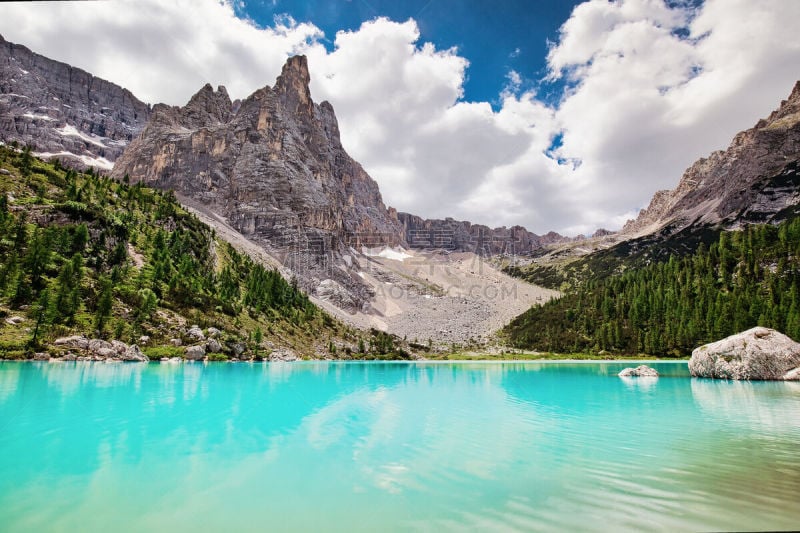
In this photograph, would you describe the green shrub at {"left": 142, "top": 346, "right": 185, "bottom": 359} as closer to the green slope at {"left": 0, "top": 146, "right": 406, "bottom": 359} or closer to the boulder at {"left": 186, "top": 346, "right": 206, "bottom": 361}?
the green slope at {"left": 0, "top": 146, "right": 406, "bottom": 359}

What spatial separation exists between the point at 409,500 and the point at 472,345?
445 feet

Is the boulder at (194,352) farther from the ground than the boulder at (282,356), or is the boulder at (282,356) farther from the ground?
the boulder at (194,352)

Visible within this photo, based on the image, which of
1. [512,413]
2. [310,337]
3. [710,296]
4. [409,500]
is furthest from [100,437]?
[710,296]

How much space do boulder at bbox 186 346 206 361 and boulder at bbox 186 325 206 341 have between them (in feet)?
10.4

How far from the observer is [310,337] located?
329ft

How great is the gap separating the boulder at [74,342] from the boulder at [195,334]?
16282 mm

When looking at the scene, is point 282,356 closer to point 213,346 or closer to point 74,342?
point 213,346

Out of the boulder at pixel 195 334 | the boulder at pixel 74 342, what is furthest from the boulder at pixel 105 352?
the boulder at pixel 195 334

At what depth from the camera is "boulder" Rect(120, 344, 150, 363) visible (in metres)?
51.3

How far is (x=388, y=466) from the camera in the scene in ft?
36.4

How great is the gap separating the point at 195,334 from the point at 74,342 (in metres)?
18.3

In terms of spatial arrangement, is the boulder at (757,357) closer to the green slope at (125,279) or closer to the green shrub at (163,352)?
the green shrub at (163,352)

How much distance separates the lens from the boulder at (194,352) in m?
60.3

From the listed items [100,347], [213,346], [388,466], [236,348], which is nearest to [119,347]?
[100,347]
